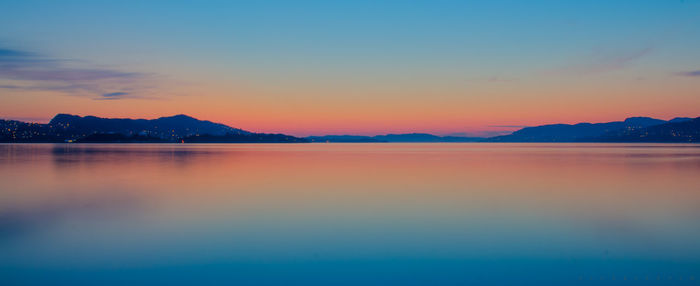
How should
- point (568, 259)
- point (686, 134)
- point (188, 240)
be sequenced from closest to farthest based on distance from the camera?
point (568, 259) < point (188, 240) < point (686, 134)

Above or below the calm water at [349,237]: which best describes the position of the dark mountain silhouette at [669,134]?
above

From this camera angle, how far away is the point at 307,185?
57.5 ft

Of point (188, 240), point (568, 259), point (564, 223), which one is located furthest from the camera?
point (564, 223)

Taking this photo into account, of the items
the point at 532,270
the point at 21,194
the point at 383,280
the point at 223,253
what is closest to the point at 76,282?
the point at 223,253

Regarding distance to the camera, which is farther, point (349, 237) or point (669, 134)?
point (669, 134)

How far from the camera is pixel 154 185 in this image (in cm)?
1712

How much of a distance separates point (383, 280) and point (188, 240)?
13.3 feet

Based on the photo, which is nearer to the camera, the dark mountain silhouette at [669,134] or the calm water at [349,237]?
the calm water at [349,237]

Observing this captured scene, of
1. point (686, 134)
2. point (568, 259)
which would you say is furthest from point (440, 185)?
point (686, 134)

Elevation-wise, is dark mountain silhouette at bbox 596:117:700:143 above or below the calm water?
above

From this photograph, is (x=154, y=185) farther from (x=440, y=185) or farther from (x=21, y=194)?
(x=440, y=185)

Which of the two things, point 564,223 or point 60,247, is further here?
point 564,223

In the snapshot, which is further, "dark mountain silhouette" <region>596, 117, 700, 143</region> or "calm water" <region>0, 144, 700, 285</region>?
"dark mountain silhouette" <region>596, 117, 700, 143</region>

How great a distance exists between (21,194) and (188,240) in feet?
32.6
